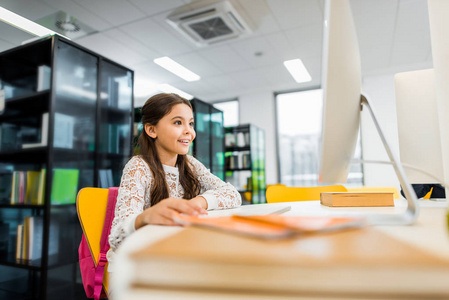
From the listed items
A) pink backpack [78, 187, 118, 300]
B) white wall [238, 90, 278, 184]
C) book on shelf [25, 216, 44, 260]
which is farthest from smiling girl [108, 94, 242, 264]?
white wall [238, 90, 278, 184]

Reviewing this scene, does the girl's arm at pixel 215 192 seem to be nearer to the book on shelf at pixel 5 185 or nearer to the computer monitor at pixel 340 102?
the computer monitor at pixel 340 102

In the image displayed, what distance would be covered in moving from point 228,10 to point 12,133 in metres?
2.38

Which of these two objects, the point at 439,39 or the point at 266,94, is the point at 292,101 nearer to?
the point at 266,94

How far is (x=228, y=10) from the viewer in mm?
3191

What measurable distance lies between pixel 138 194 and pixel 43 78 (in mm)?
1851

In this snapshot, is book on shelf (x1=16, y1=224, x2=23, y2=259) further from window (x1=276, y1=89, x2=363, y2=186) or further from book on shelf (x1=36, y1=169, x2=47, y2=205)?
window (x1=276, y1=89, x2=363, y2=186)

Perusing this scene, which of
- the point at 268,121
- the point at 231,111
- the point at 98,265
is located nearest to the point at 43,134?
the point at 98,265

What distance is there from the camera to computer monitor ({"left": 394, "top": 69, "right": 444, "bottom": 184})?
2.97ft

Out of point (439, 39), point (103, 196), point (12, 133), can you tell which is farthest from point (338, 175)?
point (12, 133)

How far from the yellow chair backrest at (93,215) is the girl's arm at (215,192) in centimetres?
38

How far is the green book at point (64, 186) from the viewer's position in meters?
2.12

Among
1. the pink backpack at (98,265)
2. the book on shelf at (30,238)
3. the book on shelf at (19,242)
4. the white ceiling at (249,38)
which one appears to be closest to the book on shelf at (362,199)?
the pink backpack at (98,265)

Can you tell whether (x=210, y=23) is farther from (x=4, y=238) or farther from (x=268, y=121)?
(x=268, y=121)

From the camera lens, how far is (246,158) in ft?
17.8
